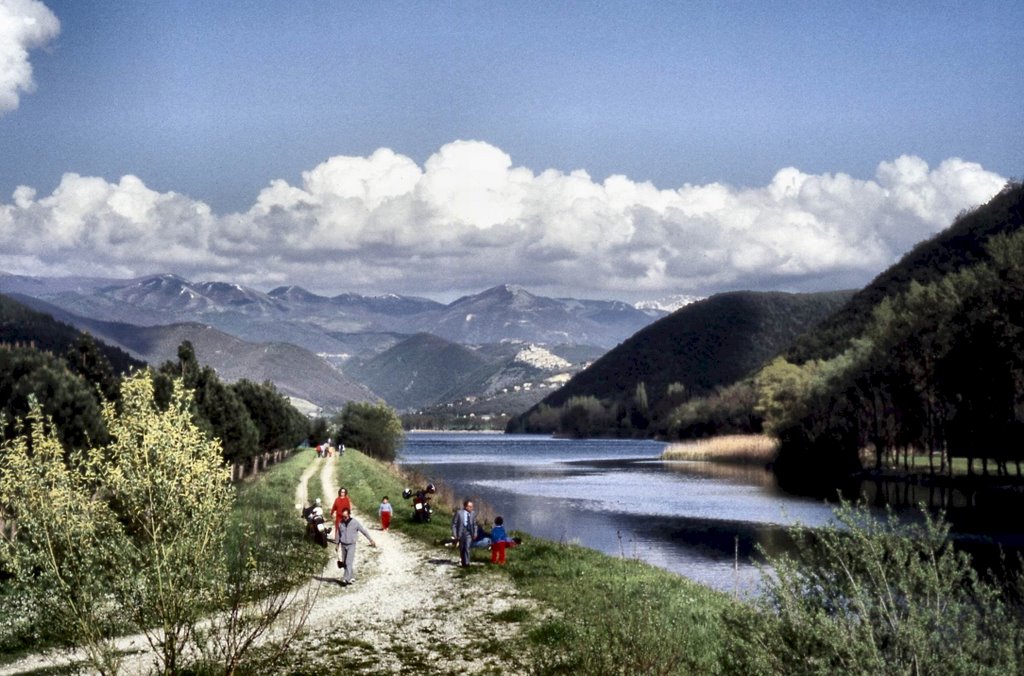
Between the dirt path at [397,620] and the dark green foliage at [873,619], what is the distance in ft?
27.2

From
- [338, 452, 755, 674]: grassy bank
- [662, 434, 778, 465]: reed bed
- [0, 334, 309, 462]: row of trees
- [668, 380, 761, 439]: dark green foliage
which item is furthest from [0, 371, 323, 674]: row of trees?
[668, 380, 761, 439]: dark green foliage

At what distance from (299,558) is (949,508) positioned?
4956 centimetres

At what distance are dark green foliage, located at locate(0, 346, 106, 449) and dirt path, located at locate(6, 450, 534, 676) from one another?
973cm

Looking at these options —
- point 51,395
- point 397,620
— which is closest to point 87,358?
point 51,395

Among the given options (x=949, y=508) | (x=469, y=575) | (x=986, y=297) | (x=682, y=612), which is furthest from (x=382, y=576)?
(x=986, y=297)

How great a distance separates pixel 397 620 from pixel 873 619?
1420cm

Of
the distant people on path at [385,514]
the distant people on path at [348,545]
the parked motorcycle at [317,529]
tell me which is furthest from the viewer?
the distant people on path at [385,514]

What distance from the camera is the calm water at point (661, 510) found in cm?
4500

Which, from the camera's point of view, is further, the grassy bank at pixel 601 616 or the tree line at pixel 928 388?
the tree line at pixel 928 388

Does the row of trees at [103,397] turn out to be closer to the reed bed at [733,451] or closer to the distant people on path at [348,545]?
the distant people on path at [348,545]

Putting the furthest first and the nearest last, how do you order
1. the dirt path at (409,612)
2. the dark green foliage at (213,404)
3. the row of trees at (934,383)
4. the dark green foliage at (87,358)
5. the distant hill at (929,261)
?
1. the distant hill at (929,261)
2. the row of trees at (934,383)
3. the dark green foliage at (87,358)
4. the dark green foliage at (213,404)
5. the dirt path at (409,612)

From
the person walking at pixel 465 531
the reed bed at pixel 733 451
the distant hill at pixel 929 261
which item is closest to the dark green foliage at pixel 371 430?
the reed bed at pixel 733 451

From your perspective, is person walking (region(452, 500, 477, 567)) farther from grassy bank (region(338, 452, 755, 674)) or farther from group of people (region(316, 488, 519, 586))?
grassy bank (region(338, 452, 755, 674))

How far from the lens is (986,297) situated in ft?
229
